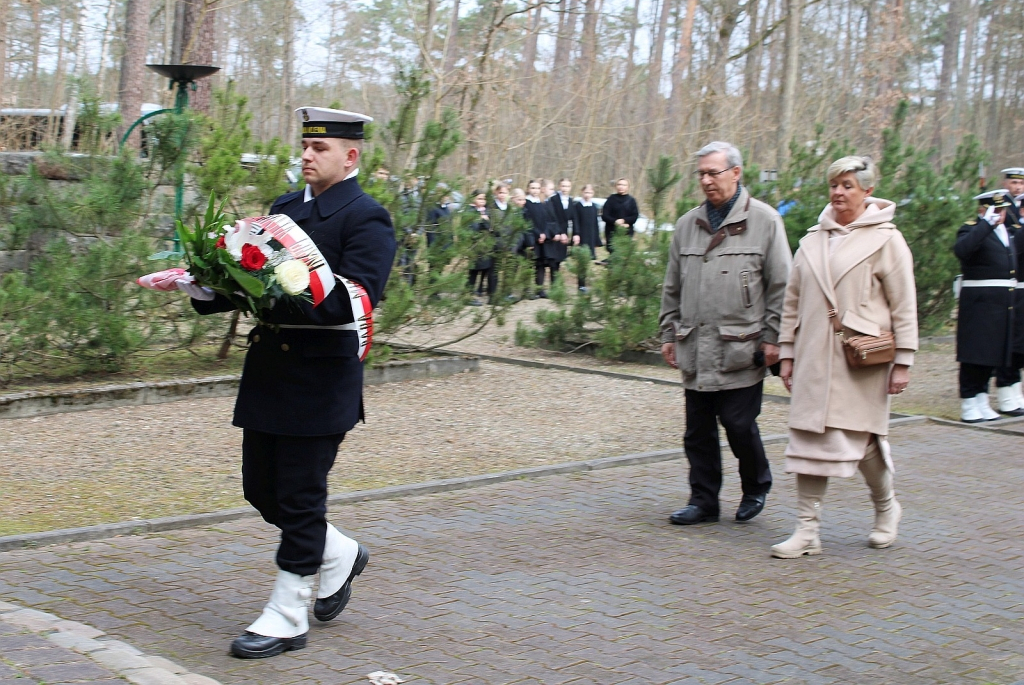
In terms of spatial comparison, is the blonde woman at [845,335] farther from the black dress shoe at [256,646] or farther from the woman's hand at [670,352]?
the black dress shoe at [256,646]

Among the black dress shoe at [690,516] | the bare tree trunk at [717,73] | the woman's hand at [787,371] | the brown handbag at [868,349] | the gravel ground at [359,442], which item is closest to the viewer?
the brown handbag at [868,349]

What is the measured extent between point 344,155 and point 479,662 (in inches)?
78.2

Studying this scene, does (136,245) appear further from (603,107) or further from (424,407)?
(603,107)

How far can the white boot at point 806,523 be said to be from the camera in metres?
6.02

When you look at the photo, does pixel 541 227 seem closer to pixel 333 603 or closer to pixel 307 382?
pixel 333 603

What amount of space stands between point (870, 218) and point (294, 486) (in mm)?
3315

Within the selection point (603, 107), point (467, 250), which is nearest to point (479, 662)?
point (467, 250)

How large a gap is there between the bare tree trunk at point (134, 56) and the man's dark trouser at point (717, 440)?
15132mm

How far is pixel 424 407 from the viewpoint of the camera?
34.3 ft

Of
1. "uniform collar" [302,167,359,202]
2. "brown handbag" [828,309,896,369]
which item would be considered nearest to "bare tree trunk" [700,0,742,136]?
"brown handbag" [828,309,896,369]

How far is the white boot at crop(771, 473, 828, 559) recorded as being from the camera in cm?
602

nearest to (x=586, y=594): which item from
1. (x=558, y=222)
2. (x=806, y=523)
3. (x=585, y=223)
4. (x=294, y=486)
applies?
(x=806, y=523)

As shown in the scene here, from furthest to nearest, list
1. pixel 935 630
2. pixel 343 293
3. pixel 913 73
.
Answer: pixel 913 73 → pixel 935 630 → pixel 343 293

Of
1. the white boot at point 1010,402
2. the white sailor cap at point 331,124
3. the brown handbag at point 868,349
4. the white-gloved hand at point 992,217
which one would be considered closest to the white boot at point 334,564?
the white sailor cap at point 331,124
